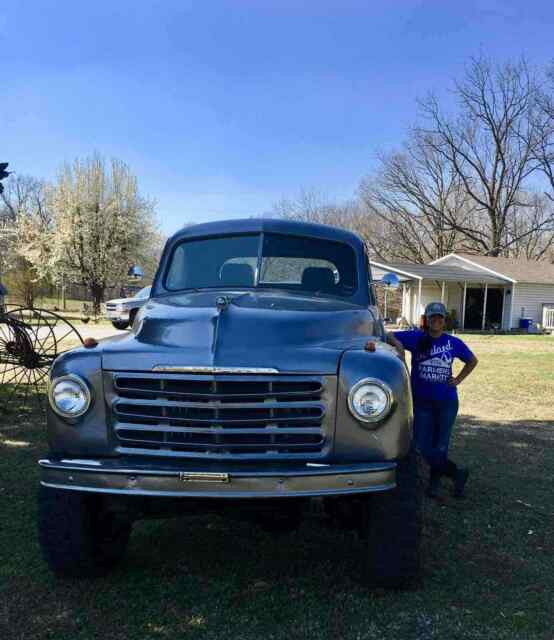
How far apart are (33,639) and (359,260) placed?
3116 mm

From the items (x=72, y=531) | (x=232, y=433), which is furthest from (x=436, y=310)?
(x=72, y=531)

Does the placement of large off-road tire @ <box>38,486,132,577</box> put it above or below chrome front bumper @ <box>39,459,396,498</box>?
below

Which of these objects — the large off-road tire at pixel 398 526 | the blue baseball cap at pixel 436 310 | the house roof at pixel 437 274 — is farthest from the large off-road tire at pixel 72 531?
the house roof at pixel 437 274

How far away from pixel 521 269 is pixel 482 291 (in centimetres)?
244

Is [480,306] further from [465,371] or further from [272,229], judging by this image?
[272,229]

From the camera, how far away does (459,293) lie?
32812 mm

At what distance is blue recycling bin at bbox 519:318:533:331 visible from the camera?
3036cm

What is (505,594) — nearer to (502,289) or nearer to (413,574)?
(413,574)

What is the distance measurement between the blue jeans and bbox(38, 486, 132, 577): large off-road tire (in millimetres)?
2621

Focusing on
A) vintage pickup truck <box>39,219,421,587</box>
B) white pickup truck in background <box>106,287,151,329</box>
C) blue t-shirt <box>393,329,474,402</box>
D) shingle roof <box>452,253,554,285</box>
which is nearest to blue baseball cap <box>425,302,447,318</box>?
blue t-shirt <box>393,329,474,402</box>

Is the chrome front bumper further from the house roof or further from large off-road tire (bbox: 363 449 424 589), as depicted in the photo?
the house roof

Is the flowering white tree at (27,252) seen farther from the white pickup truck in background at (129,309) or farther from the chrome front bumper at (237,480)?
the chrome front bumper at (237,480)

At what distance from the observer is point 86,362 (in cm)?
312

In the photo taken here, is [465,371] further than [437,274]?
No
